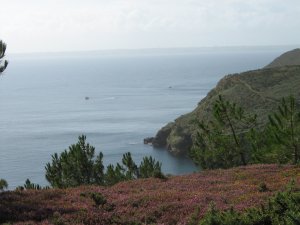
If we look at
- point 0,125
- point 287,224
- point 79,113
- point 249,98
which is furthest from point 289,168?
point 79,113

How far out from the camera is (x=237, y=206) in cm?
1705

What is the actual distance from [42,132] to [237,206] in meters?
146

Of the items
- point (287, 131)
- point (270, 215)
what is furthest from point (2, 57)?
point (287, 131)

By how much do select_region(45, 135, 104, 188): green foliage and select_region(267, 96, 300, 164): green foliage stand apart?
55.4ft

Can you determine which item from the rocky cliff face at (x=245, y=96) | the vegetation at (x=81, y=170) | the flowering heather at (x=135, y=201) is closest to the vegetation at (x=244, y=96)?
the rocky cliff face at (x=245, y=96)

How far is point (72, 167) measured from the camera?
42.7 meters

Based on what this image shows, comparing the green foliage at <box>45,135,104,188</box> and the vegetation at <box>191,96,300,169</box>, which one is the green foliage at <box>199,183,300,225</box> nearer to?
the vegetation at <box>191,96,300,169</box>

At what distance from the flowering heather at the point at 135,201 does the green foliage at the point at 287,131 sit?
9.06 m

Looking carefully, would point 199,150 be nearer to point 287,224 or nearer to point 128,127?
point 287,224

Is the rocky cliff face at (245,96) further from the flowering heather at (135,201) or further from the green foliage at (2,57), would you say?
the green foliage at (2,57)

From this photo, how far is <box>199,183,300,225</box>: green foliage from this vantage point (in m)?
11.1

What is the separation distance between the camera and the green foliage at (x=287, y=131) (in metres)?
34.6

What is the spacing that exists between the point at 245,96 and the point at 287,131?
95.5 meters

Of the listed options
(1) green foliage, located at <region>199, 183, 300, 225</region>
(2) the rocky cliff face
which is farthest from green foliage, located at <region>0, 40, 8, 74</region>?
(2) the rocky cliff face
